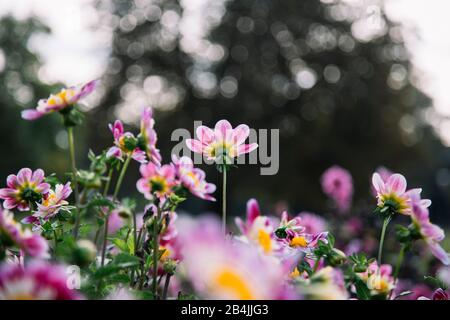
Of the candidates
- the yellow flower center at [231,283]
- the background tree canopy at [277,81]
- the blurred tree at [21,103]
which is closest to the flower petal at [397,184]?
the yellow flower center at [231,283]

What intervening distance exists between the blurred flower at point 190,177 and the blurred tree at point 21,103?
1700 cm

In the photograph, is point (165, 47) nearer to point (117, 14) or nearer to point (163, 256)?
point (117, 14)

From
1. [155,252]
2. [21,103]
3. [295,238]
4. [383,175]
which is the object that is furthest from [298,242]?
[21,103]

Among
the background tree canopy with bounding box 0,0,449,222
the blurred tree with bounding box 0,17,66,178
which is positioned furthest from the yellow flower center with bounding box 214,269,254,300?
the blurred tree with bounding box 0,17,66,178

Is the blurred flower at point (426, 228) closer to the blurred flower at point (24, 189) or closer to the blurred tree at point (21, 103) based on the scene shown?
the blurred flower at point (24, 189)

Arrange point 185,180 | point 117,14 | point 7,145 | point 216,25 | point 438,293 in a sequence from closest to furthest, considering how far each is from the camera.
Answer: point 185,180 → point 438,293 → point 216,25 → point 117,14 → point 7,145

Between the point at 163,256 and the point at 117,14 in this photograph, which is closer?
the point at 163,256

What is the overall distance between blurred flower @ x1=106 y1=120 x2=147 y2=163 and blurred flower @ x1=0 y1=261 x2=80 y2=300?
23 cm

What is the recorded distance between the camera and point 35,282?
524mm

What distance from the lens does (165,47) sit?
12586 mm

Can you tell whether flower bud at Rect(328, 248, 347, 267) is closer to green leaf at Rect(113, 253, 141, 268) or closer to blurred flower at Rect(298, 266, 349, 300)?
blurred flower at Rect(298, 266, 349, 300)
